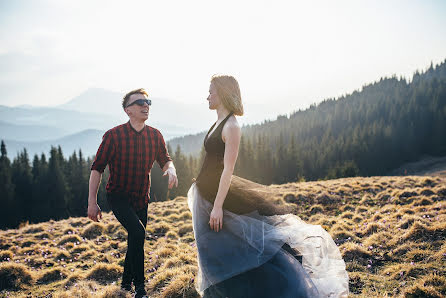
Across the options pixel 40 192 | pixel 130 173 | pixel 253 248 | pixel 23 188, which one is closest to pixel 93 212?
pixel 130 173

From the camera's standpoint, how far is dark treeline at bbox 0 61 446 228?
5181 centimetres

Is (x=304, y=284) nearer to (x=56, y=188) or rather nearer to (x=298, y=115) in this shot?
(x=56, y=188)

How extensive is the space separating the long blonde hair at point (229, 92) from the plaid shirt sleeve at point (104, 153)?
1.96 m

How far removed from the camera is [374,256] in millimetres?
5398

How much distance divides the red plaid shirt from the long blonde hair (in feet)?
5.64

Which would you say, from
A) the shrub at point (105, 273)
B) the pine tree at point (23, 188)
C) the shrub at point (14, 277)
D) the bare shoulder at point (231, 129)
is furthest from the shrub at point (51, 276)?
the pine tree at point (23, 188)

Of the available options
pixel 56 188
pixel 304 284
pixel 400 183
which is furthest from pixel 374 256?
pixel 56 188

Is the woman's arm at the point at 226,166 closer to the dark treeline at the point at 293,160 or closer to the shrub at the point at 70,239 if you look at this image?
the shrub at the point at 70,239

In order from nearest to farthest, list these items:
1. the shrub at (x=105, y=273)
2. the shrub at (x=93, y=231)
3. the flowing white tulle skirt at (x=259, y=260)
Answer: the flowing white tulle skirt at (x=259, y=260)
the shrub at (x=105, y=273)
the shrub at (x=93, y=231)

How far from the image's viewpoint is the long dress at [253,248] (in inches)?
130

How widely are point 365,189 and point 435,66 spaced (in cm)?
22464

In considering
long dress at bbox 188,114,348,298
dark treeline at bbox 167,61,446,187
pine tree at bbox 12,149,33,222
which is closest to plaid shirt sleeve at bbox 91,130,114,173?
long dress at bbox 188,114,348,298

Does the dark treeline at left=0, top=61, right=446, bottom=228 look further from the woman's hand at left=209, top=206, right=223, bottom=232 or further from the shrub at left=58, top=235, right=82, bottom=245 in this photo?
the woman's hand at left=209, top=206, right=223, bottom=232

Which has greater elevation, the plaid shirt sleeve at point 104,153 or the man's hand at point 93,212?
the plaid shirt sleeve at point 104,153
